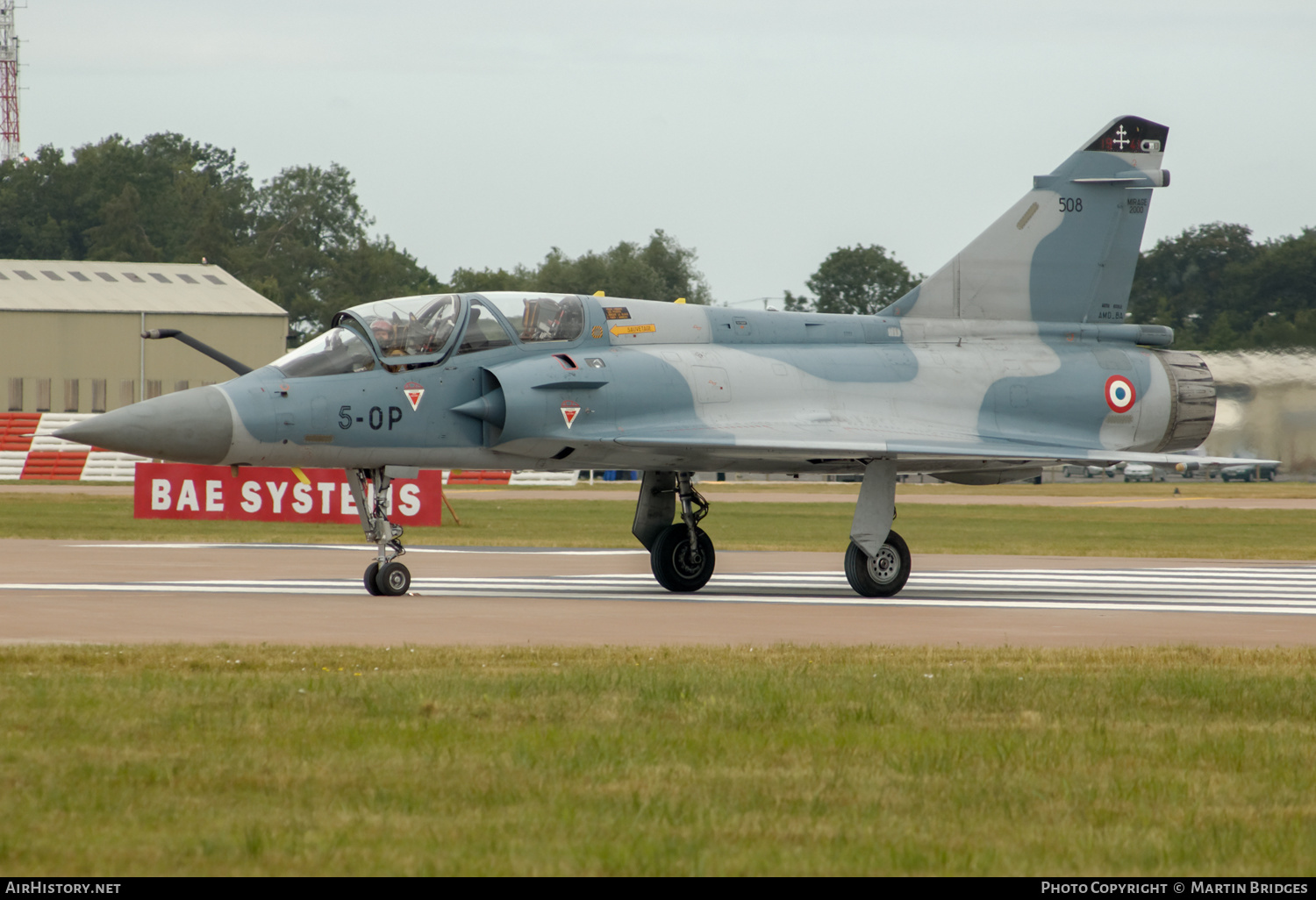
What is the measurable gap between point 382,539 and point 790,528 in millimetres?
16304

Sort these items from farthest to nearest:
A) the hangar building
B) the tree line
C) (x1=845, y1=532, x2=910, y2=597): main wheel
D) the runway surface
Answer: the tree line, the hangar building, (x1=845, y1=532, x2=910, y2=597): main wheel, the runway surface

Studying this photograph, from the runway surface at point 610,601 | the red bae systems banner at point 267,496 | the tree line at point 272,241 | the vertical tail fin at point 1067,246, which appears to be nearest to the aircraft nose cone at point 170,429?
the runway surface at point 610,601

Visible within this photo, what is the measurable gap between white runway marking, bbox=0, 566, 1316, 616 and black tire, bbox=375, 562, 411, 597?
33 cm

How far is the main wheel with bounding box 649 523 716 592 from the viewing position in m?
15.3

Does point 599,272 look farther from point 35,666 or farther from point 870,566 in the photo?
point 35,666

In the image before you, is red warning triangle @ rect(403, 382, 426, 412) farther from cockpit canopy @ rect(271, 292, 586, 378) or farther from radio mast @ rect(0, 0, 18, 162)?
radio mast @ rect(0, 0, 18, 162)

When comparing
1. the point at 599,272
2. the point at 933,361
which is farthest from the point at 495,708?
the point at 599,272

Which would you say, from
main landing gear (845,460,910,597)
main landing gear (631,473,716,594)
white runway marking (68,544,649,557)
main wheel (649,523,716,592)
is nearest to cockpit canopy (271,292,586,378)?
main landing gear (631,473,716,594)

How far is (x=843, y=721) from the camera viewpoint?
7.22 m

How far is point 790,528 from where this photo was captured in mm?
29266

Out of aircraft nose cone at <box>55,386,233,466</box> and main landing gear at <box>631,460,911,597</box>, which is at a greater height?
aircraft nose cone at <box>55,386,233,466</box>

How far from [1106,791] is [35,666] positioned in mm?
6062

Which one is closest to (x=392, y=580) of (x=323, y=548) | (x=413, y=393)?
(x=413, y=393)

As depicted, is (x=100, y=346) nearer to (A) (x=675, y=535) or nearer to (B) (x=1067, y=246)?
(A) (x=675, y=535)
